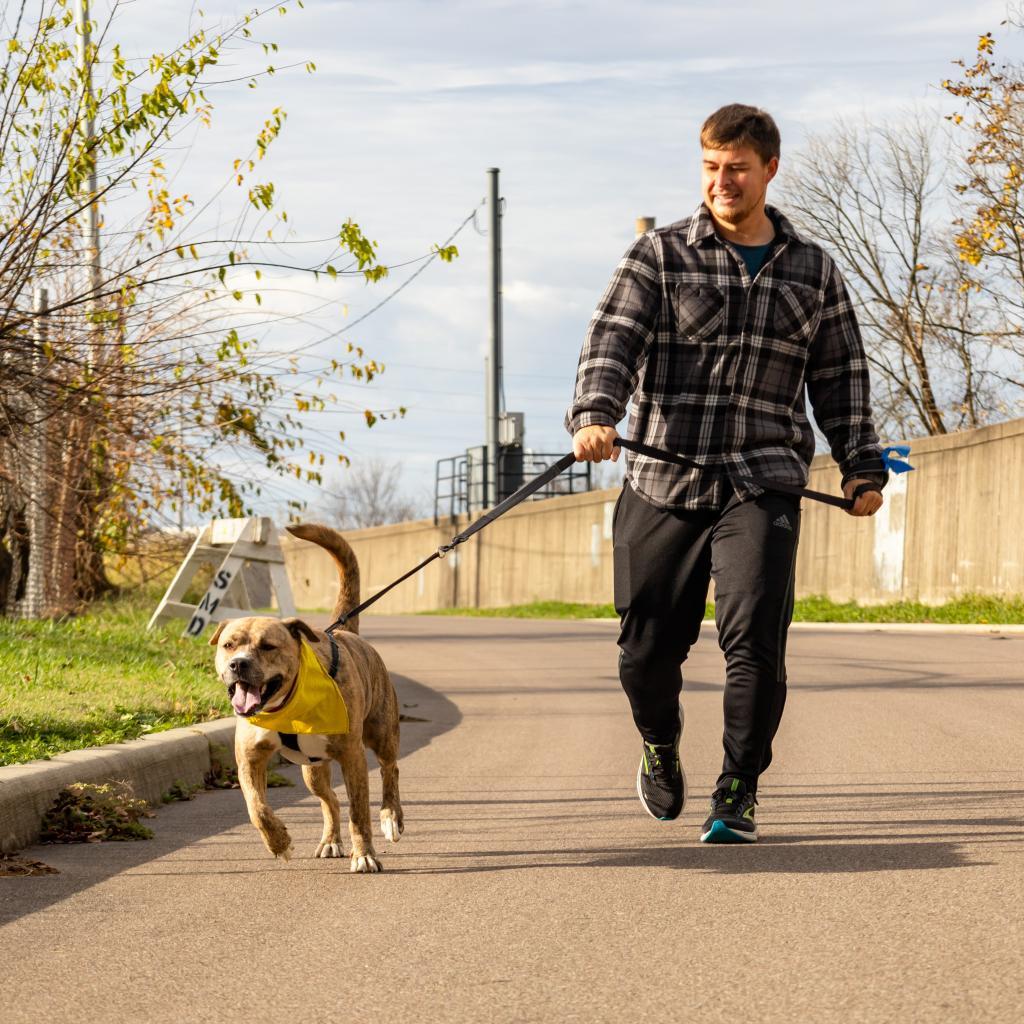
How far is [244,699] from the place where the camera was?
483 centimetres

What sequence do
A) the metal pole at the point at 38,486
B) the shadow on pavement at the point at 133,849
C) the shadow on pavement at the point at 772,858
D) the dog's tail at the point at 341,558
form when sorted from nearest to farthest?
1. the shadow on pavement at the point at 133,849
2. the shadow on pavement at the point at 772,858
3. the dog's tail at the point at 341,558
4. the metal pole at the point at 38,486

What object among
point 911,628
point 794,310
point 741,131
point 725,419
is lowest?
point 911,628

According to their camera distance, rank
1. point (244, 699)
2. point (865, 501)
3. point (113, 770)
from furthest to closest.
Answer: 1. point (113, 770)
2. point (865, 501)
3. point (244, 699)

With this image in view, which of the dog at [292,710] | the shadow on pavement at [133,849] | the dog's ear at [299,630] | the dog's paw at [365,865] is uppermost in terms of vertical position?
the dog's ear at [299,630]

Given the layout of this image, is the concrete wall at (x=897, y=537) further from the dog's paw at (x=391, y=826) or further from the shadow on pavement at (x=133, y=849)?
the dog's paw at (x=391, y=826)

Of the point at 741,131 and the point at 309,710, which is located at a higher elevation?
the point at 741,131

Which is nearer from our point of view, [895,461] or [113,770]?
[895,461]

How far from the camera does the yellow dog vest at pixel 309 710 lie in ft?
16.1

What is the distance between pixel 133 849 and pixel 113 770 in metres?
0.94

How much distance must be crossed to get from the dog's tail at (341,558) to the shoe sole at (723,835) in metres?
1.60

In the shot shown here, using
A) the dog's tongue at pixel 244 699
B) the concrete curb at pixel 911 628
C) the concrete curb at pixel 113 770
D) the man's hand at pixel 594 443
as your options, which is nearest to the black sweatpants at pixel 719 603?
the man's hand at pixel 594 443

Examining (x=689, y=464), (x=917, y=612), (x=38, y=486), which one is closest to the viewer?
(x=689, y=464)

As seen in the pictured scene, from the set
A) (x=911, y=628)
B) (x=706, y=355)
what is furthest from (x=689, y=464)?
(x=911, y=628)

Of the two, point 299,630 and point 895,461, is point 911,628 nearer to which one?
point 895,461
